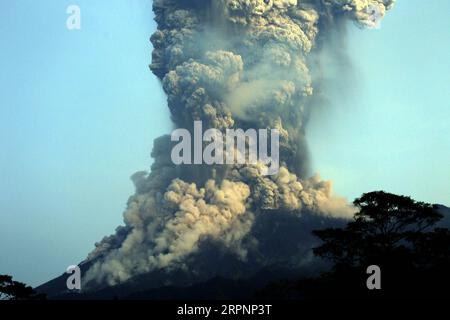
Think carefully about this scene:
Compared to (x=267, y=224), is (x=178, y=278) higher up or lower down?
lower down

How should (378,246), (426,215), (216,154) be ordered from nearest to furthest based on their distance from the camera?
(378,246) → (426,215) → (216,154)

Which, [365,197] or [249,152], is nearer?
[365,197]
